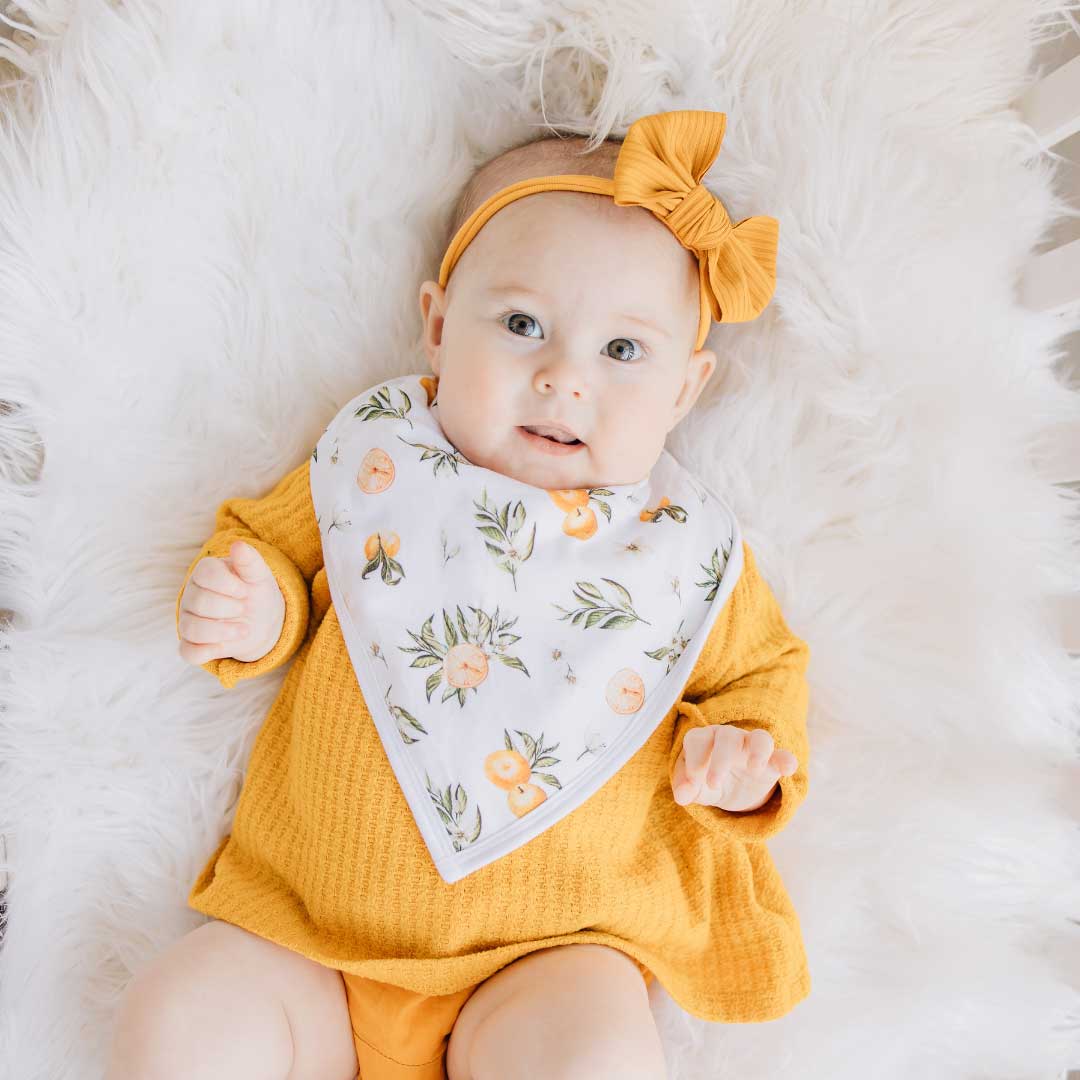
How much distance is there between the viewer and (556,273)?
1209 mm

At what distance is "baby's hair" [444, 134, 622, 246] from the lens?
4.27 ft

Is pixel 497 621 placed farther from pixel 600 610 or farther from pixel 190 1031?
pixel 190 1031

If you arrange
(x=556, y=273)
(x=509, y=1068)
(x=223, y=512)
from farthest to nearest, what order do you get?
(x=223, y=512), (x=556, y=273), (x=509, y=1068)

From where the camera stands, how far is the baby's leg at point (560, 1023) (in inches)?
42.5

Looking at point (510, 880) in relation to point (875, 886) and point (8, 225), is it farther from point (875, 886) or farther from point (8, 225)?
point (8, 225)

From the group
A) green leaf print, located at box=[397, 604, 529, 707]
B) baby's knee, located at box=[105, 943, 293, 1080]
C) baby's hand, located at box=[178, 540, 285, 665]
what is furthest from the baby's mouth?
baby's knee, located at box=[105, 943, 293, 1080]

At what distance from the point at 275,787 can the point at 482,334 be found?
2.02 feet

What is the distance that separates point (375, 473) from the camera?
1.26 m

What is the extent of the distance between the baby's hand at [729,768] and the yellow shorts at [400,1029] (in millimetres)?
362

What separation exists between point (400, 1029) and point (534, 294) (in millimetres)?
866

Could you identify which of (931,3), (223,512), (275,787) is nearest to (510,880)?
(275,787)

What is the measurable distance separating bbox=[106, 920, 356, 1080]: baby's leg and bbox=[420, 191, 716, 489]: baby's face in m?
0.64

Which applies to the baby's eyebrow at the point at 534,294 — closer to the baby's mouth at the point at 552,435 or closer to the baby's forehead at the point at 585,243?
the baby's forehead at the point at 585,243

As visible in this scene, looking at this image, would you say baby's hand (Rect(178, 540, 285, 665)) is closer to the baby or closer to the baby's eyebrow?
the baby
